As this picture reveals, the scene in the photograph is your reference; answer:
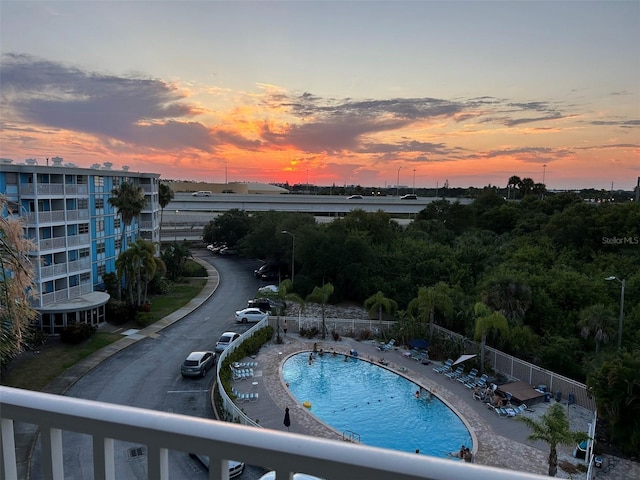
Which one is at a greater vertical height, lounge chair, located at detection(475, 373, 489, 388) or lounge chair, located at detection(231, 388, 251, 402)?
lounge chair, located at detection(231, 388, 251, 402)

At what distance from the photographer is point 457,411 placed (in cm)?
1955

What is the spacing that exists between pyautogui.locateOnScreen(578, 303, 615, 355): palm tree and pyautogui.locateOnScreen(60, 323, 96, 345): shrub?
1003 inches

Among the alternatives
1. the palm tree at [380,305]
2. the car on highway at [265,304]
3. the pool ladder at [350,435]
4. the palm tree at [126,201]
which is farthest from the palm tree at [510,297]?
the palm tree at [126,201]

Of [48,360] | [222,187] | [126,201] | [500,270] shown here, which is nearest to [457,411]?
[500,270]

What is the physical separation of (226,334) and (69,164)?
16584mm

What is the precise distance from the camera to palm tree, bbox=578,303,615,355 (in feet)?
72.7

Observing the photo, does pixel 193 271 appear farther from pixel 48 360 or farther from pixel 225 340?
pixel 48 360

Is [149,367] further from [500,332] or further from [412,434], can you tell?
[500,332]

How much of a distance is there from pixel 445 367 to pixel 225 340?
11621mm

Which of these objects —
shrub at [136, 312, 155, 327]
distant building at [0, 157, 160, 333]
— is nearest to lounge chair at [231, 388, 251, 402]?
shrub at [136, 312, 155, 327]

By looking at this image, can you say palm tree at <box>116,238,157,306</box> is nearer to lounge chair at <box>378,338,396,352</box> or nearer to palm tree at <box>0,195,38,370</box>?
lounge chair at <box>378,338,396,352</box>

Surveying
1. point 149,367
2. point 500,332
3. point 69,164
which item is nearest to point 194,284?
point 69,164

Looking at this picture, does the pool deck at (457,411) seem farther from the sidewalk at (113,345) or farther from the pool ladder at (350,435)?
the sidewalk at (113,345)

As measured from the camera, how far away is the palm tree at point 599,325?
2217 centimetres
